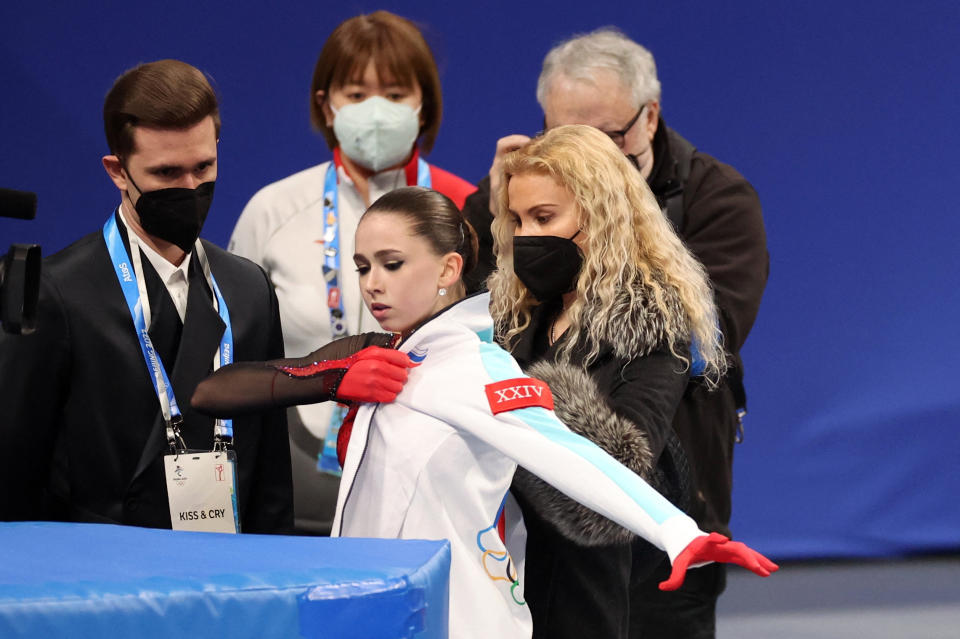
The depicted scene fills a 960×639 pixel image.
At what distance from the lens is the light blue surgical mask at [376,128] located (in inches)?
119

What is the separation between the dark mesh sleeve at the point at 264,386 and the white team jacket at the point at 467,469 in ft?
0.33

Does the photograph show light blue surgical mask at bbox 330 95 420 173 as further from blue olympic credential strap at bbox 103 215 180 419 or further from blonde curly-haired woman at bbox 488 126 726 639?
blue olympic credential strap at bbox 103 215 180 419

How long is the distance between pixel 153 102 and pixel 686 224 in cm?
132

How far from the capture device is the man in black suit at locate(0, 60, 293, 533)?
2057 millimetres

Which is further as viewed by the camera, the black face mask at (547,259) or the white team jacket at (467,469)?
the black face mask at (547,259)

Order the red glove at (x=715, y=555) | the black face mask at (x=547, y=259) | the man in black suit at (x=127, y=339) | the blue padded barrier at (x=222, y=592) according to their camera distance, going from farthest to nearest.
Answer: the black face mask at (x=547, y=259) < the man in black suit at (x=127, y=339) < the red glove at (x=715, y=555) < the blue padded barrier at (x=222, y=592)

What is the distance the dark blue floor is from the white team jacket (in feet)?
8.81

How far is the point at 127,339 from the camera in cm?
211

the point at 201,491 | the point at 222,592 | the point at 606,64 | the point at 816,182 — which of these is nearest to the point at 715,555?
the point at 222,592

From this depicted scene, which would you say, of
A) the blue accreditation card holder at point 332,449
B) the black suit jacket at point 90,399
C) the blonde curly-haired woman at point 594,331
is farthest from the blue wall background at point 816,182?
the black suit jacket at point 90,399

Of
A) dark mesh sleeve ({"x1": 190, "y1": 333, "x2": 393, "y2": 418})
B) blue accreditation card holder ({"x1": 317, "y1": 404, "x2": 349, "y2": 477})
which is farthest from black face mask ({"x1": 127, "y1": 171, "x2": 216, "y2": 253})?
blue accreditation card holder ({"x1": 317, "y1": 404, "x2": 349, "y2": 477})

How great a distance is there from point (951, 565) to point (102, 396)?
4.07 m

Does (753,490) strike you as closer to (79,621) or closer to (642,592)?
(642,592)

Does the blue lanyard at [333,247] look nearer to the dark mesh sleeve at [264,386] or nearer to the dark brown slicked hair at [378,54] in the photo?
the dark brown slicked hair at [378,54]
